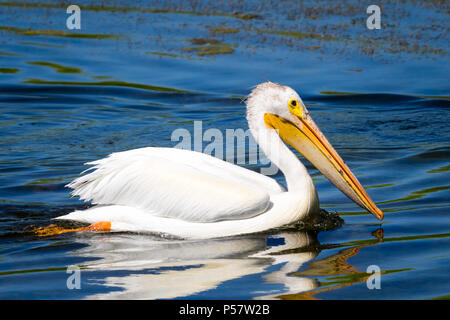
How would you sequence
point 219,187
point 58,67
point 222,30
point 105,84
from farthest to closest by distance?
point 222,30
point 58,67
point 105,84
point 219,187

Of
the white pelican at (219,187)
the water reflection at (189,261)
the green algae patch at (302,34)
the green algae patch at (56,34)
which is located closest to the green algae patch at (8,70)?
the green algae patch at (56,34)

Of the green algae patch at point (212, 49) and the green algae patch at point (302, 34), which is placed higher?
the green algae patch at point (302, 34)

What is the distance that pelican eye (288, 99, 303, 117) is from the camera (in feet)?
17.0

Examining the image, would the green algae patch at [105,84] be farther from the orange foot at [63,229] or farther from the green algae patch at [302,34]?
the orange foot at [63,229]

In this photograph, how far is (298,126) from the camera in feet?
17.2

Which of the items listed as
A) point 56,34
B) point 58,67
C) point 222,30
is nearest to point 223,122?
point 58,67

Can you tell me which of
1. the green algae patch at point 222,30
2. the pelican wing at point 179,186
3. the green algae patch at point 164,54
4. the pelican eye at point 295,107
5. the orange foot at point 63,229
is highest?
the green algae patch at point 222,30

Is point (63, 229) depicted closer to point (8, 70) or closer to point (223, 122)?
A: point (223, 122)

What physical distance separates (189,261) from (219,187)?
0.64m

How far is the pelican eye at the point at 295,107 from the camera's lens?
5.18 metres

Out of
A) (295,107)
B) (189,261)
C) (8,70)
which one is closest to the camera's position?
(189,261)

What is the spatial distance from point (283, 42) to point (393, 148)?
4.33 metres

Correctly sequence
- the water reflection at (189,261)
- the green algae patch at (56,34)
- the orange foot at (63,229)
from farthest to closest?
the green algae patch at (56,34) < the orange foot at (63,229) < the water reflection at (189,261)
